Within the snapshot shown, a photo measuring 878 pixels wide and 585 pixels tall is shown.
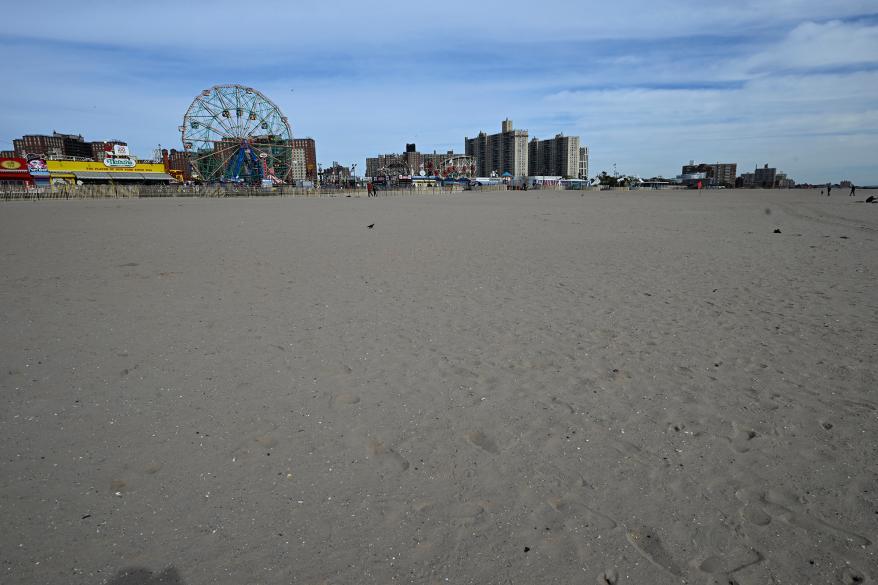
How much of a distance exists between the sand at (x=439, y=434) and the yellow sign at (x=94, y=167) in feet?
271

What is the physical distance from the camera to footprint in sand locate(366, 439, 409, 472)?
11.2 ft

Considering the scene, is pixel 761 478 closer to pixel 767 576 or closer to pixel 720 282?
pixel 767 576

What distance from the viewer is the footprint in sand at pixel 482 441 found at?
363 centimetres

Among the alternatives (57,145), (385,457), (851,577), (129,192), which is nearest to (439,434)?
(385,457)

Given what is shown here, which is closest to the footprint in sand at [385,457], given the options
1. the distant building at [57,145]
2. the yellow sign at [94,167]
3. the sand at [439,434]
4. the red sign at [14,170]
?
the sand at [439,434]

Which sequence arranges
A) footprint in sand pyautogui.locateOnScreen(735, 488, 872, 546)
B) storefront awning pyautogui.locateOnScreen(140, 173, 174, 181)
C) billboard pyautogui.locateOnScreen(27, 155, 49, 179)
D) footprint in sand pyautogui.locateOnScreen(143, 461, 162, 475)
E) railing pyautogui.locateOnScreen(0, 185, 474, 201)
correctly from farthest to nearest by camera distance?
storefront awning pyautogui.locateOnScreen(140, 173, 174, 181) < billboard pyautogui.locateOnScreen(27, 155, 49, 179) < railing pyautogui.locateOnScreen(0, 185, 474, 201) < footprint in sand pyautogui.locateOnScreen(143, 461, 162, 475) < footprint in sand pyautogui.locateOnScreen(735, 488, 872, 546)

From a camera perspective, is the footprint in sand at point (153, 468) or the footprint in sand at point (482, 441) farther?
the footprint in sand at point (482, 441)

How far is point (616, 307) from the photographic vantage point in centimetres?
732

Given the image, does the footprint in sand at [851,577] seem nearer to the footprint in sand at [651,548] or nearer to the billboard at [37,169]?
the footprint in sand at [651,548]

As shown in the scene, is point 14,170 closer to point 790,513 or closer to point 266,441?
point 266,441

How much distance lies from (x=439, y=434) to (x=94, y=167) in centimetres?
9135

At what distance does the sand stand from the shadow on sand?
0.7 inches

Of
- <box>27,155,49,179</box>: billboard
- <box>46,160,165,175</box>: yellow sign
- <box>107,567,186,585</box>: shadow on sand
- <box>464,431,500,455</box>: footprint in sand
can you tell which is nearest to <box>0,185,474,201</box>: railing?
<box>27,155,49,179</box>: billboard

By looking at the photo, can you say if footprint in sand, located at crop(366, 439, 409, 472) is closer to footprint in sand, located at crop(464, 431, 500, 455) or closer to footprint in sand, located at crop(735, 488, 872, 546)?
footprint in sand, located at crop(464, 431, 500, 455)
